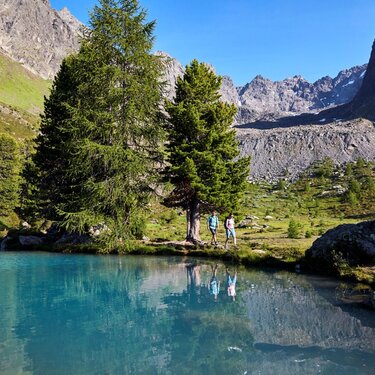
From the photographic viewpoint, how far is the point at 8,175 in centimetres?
6200

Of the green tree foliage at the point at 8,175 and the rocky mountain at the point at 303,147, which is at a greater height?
the rocky mountain at the point at 303,147

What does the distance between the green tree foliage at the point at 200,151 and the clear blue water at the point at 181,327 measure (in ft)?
38.5

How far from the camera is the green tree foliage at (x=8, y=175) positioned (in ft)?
193

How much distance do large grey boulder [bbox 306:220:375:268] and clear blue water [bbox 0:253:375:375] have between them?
179 centimetres

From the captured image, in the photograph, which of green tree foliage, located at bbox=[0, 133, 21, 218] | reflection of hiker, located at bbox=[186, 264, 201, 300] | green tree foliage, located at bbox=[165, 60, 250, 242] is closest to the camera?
reflection of hiker, located at bbox=[186, 264, 201, 300]

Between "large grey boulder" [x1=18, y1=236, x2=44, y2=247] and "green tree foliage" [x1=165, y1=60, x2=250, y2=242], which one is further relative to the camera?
"large grey boulder" [x1=18, y1=236, x2=44, y2=247]

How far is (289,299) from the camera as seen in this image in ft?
44.2

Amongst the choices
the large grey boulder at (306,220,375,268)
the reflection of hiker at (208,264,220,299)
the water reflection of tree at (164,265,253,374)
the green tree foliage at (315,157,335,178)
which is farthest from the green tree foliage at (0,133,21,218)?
the green tree foliage at (315,157,335,178)

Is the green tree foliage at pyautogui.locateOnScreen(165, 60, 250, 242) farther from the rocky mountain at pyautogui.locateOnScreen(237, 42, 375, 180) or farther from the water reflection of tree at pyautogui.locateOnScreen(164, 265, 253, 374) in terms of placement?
the rocky mountain at pyautogui.locateOnScreen(237, 42, 375, 180)

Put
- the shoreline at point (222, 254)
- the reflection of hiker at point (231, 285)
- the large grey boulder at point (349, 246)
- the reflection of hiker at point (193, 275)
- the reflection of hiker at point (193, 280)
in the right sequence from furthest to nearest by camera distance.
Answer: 1. the large grey boulder at point (349, 246)
2. the shoreline at point (222, 254)
3. the reflection of hiker at point (193, 275)
4. the reflection of hiker at point (193, 280)
5. the reflection of hiker at point (231, 285)

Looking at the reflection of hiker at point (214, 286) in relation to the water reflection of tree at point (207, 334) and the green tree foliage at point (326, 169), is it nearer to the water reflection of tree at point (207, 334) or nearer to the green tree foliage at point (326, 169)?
the water reflection of tree at point (207, 334)

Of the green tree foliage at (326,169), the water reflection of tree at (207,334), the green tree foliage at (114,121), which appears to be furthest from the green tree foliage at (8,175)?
the green tree foliage at (326,169)

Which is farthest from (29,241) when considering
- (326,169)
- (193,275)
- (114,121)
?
(326,169)

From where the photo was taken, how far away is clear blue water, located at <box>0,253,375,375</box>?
799cm
